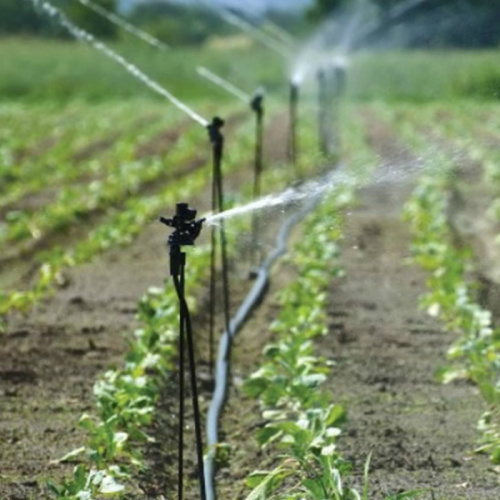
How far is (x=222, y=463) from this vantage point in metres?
5.27

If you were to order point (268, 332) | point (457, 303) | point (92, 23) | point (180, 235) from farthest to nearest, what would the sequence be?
point (92, 23), point (268, 332), point (457, 303), point (180, 235)

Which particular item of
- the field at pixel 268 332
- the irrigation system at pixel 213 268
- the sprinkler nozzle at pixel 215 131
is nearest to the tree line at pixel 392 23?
the field at pixel 268 332

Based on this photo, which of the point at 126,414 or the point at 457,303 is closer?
the point at 126,414

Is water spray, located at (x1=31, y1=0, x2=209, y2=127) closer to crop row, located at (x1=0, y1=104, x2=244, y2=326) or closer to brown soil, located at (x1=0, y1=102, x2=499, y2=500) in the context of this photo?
brown soil, located at (x1=0, y1=102, x2=499, y2=500)

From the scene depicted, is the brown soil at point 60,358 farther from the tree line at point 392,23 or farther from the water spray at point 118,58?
the tree line at point 392,23

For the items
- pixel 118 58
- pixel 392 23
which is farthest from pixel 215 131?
pixel 392 23

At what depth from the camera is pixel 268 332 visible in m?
7.38

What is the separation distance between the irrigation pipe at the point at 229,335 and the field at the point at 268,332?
→ 6cm

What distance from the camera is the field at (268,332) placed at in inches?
194

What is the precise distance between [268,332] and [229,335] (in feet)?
1.81

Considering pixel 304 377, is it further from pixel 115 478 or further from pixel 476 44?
pixel 476 44

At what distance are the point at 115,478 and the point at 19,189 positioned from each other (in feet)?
31.7

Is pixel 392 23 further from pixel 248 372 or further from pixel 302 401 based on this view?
pixel 302 401

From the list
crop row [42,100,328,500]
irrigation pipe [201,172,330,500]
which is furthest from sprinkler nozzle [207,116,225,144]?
irrigation pipe [201,172,330,500]
